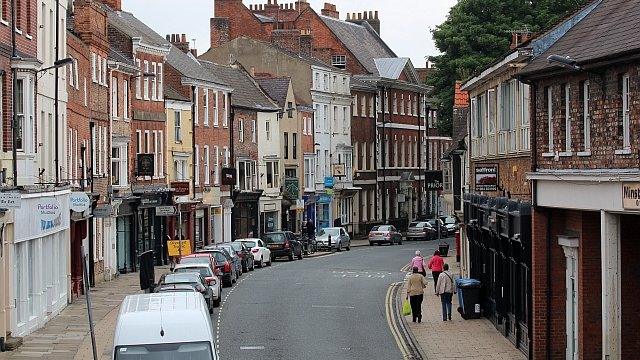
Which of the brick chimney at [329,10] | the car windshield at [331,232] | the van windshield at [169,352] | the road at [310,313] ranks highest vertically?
the brick chimney at [329,10]

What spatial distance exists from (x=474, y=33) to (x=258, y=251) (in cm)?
2296

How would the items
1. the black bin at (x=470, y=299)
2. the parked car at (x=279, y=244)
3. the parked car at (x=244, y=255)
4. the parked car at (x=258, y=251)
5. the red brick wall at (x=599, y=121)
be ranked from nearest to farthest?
the red brick wall at (x=599, y=121), the black bin at (x=470, y=299), the parked car at (x=244, y=255), the parked car at (x=258, y=251), the parked car at (x=279, y=244)

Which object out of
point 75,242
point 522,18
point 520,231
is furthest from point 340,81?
point 520,231

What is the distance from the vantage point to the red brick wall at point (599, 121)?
78.9 ft

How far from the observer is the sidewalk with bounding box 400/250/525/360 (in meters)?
31.6

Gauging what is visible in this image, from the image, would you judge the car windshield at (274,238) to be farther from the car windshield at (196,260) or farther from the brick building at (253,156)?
the car windshield at (196,260)

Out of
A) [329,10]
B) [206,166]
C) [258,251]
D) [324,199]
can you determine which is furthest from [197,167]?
[329,10]

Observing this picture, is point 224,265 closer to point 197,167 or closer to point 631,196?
point 197,167

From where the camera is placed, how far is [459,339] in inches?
1362

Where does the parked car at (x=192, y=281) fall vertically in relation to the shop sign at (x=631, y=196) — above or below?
below

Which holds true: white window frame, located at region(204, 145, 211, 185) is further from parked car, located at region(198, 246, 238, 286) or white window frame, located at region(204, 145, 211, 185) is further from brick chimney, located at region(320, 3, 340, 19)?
brick chimney, located at region(320, 3, 340, 19)

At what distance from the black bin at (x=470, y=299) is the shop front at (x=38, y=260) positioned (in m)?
12.1

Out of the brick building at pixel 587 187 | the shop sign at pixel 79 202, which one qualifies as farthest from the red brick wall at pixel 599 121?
the shop sign at pixel 79 202

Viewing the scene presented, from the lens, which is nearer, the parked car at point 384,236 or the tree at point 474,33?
the tree at point 474,33
